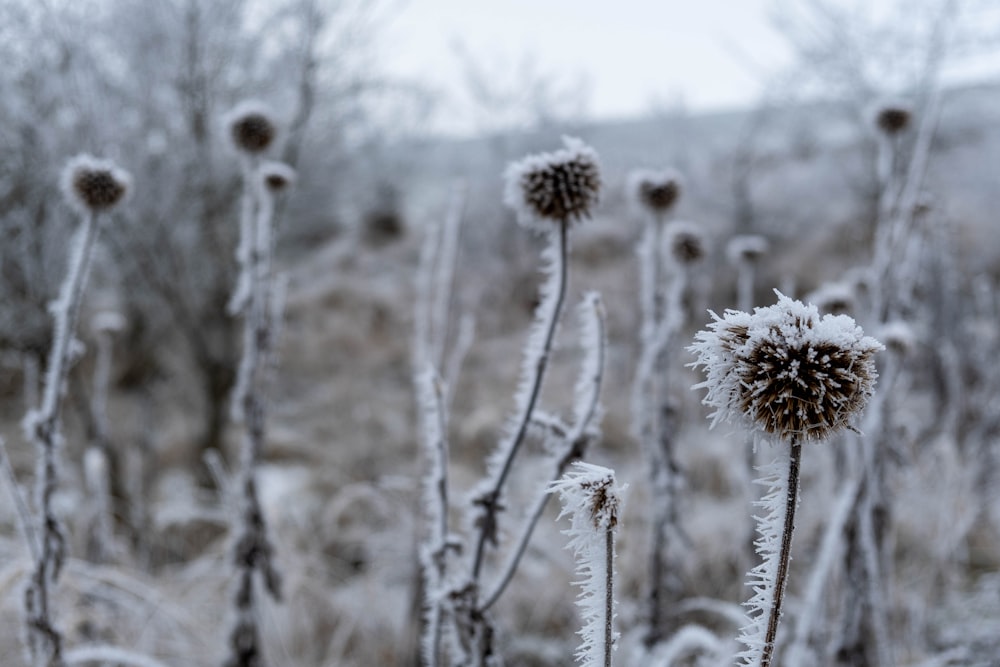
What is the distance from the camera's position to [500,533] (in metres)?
0.83

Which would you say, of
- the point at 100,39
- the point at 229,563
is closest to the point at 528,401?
the point at 229,563

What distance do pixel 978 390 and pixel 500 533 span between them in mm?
4124

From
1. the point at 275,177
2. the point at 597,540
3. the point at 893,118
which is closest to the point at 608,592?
the point at 597,540

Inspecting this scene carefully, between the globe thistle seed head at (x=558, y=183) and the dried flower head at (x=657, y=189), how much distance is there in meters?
0.54

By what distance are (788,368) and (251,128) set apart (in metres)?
1.18

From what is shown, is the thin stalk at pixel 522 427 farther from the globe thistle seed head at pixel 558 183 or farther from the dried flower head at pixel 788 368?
the dried flower head at pixel 788 368

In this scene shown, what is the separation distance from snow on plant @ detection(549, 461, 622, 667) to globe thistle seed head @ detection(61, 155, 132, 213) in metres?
0.90

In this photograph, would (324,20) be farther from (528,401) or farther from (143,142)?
(528,401)

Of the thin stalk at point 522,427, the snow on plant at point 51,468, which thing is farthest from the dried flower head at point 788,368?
the snow on plant at point 51,468

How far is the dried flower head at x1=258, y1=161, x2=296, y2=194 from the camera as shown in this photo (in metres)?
1.35

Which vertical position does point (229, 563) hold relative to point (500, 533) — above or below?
below

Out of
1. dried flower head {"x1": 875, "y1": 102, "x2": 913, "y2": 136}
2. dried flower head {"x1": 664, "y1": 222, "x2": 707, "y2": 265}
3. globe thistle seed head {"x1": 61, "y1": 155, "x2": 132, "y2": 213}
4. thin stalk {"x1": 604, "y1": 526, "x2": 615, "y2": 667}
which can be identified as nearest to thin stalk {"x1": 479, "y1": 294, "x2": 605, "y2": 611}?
thin stalk {"x1": 604, "y1": 526, "x2": 615, "y2": 667}

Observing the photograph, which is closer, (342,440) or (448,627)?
(448,627)

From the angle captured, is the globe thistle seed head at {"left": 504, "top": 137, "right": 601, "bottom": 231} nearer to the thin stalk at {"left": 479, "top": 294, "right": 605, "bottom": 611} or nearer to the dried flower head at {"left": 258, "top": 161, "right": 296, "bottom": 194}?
the thin stalk at {"left": 479, "top": 294, "right": 605, "bottom": 611}
